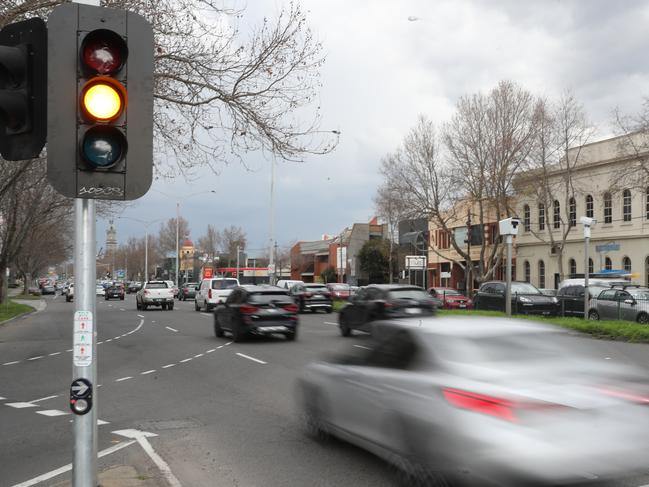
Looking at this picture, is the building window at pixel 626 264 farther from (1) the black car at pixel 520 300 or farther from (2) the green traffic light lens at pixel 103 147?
(2) the green traffic light lens at pixel 103 147

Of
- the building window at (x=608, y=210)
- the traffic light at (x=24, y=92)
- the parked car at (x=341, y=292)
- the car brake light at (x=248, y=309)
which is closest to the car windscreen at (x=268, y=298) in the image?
the car brake light at (x=248, y=309)

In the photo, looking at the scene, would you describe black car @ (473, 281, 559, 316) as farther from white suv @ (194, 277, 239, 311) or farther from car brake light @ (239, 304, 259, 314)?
car brake light @ (239, 304, 259, 314)

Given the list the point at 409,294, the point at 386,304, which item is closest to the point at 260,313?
the point at 386,304

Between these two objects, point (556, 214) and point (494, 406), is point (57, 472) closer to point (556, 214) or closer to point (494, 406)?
point (494, 406)

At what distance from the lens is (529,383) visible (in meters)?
4.88

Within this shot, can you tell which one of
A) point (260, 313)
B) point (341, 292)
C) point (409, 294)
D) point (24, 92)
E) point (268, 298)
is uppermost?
point (24, 92)

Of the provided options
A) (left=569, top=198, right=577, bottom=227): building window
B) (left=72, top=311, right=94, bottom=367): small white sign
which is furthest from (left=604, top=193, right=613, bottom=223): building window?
(left=72, top=311, right=94, bottom=367): small white sign

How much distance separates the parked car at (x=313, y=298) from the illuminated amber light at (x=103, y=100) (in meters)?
30.7

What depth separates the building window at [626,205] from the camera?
1736 inches

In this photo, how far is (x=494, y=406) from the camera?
15.3ft

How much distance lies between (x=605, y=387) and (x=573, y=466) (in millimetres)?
818

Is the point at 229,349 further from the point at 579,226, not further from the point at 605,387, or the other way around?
the point at 579,226

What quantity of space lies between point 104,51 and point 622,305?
86.5 feet

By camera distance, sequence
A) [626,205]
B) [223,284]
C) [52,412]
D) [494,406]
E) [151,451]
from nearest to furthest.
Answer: [494,406]
[151,451]
[52,412]
[223,284]
[626,205]
